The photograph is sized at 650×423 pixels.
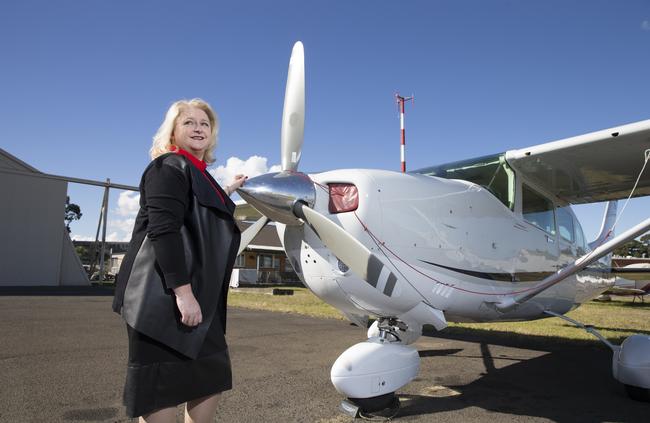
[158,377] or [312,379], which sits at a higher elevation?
[158,377]

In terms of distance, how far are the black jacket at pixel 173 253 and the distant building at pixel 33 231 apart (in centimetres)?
2633

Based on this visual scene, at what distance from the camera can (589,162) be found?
5453 millimetres

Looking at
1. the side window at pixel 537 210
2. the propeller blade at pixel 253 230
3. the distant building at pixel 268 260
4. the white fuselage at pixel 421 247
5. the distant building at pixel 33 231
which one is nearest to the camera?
the white fuselage at pixel 421 247

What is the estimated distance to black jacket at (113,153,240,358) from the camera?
5.16 feet

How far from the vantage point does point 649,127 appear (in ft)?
A: 14.7

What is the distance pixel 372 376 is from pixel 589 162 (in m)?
3.93

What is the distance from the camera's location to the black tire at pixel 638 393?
4316 mm

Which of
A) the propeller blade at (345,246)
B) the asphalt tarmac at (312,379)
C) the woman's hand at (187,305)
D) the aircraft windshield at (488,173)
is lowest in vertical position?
the asphalt tarmac at (312,379)

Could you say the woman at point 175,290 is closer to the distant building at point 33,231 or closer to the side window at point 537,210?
the side window at point 537,210

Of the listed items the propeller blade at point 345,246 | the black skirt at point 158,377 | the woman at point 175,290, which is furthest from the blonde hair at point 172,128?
the propeller blade at point 345,246

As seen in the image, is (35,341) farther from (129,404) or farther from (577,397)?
(577,397)

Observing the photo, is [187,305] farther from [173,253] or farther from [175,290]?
[173,253]

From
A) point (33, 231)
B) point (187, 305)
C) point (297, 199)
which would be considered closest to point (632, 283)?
point (297, 199)

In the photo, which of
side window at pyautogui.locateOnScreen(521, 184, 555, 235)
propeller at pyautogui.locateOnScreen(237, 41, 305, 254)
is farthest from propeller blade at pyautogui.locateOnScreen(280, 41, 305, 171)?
side window at pyautogui.locateOnScreen(521, 184, 555, 235)
